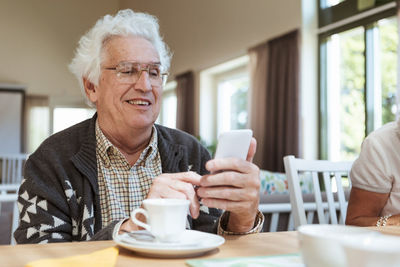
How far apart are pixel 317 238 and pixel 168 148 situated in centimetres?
98

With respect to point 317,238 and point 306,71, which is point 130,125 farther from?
point 306,71

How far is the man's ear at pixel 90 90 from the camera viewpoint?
1576mm

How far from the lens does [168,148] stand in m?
1.51

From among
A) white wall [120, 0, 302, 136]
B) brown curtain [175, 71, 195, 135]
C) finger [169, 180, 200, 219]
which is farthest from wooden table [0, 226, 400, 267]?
brown curtain [175, 71, 195, 135]

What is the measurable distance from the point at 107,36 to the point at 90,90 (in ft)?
0.64

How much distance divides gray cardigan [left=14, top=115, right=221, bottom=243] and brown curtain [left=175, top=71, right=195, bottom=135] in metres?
5.80

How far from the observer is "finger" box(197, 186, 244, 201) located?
39.3 inches

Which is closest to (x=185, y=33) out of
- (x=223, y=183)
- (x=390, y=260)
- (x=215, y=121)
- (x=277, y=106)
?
(x=215, y=121)

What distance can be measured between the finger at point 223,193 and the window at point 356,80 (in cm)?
341

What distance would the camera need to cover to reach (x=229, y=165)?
963 mm

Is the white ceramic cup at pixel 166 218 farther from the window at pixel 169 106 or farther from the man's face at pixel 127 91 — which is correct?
the window at pixel 169 106

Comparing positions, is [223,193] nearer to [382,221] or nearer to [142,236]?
[142,236]

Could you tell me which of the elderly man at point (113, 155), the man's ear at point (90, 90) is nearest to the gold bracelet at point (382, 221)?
the elderly man at point (113, 155)

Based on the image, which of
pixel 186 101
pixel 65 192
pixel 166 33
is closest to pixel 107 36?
pixel 65 192
